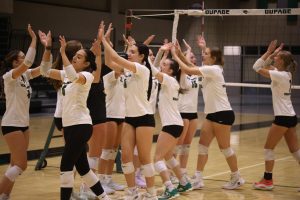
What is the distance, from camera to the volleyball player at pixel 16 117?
668 centimetres

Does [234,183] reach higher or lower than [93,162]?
lower

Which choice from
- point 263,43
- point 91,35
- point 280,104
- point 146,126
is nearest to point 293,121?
point 280,104

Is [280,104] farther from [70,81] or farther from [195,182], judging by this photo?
[70,81]

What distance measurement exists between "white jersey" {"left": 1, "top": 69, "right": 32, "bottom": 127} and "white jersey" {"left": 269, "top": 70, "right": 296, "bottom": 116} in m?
3.53

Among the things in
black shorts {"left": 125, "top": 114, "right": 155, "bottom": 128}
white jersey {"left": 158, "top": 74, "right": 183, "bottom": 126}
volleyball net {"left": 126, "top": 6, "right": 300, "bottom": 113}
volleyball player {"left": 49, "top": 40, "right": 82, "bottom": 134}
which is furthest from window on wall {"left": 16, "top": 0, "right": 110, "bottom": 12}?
black shorts {"left": 125, "top": 114, "right": 155, "bottom": 128}

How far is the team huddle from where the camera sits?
6246mm

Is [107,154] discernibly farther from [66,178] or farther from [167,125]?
[66,178]

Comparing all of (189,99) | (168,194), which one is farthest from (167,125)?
(189,99)

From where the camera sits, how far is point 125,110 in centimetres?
688

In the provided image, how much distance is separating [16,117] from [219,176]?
3892 millimetres

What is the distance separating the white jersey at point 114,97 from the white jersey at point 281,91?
2.18 m

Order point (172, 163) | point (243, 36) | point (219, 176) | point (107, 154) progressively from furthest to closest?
1. point (243, 36)
2. point (219, 176)
3. point (107, 154)
4. point (172, 163)

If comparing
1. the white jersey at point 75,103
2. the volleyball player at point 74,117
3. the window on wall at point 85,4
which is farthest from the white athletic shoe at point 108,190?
the window on wall at point 85,4

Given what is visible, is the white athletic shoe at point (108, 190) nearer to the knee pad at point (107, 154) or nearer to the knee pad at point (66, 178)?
the knee pad at point (107, 154)
